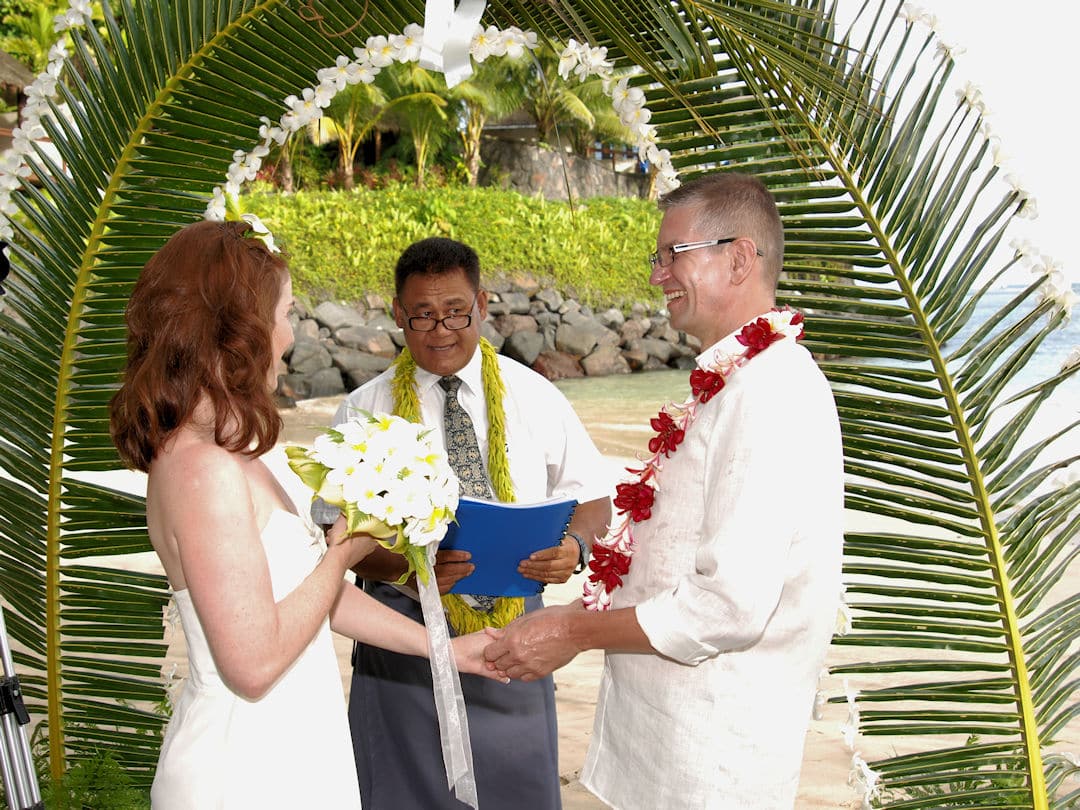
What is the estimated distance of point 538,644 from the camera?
2.69m

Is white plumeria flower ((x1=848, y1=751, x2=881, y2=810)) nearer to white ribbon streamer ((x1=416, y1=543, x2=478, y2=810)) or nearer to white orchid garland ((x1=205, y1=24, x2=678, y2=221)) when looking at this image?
Result: white ribbon streamer ((x1=416, y1=543, x2=478, y2=810))

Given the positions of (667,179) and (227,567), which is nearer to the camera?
(227,567)

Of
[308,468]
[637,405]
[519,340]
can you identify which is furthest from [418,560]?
[519,340]

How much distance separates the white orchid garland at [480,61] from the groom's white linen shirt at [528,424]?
34.4 inches

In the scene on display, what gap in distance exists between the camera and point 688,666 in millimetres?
2395

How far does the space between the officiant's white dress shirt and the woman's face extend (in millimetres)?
877

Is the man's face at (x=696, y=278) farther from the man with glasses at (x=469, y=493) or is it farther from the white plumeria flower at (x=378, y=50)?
the white plumeria flower at (x=378, y=50)

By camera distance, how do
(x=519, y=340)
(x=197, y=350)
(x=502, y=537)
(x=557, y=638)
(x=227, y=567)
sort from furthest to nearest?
(x=519, y=340)
(x=502, y=537)
(x=557, y=638)
(x=197, y=350)
(x=227, y=567)

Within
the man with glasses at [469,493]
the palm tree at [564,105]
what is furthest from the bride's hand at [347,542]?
the palm tree at [564,105]

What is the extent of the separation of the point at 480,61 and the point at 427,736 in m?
2.11

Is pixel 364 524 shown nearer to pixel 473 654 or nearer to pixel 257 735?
pixel 257 735

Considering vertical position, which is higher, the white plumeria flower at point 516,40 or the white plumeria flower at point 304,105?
the white plumeria flower at point 516,40

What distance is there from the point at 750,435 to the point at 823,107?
127 cm

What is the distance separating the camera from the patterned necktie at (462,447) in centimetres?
379
